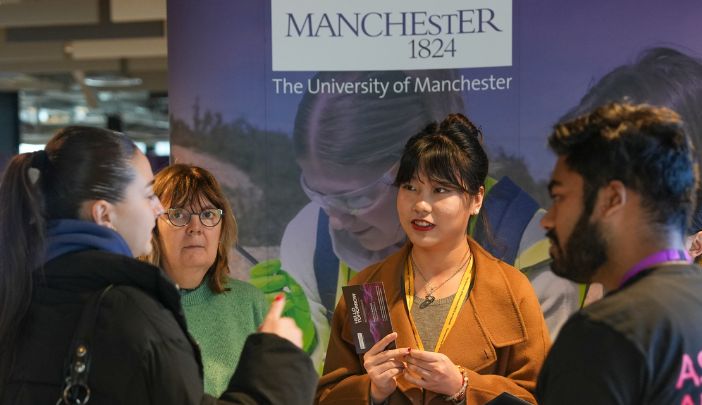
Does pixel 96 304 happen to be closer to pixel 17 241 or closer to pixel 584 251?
pixel 17 241

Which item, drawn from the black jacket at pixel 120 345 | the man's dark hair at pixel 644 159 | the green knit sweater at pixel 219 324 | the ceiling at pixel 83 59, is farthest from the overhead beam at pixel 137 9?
the man's dark hair at pixel 644 159

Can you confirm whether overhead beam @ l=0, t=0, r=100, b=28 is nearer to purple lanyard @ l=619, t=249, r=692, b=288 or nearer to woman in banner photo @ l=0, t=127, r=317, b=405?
woman in banner photo @ l=0, t=127, r=317, b=405

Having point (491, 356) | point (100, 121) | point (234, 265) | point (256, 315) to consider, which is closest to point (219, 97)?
point (234, 265)

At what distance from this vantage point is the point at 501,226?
147 inches

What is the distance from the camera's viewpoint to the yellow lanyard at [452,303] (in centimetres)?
284

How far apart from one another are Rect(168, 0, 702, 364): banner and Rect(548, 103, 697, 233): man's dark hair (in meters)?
1.98

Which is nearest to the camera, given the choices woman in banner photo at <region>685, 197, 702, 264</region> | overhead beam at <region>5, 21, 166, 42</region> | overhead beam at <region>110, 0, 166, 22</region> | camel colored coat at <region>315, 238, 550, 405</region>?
camel colored coat at <region>315, 238, 550, 405</region>

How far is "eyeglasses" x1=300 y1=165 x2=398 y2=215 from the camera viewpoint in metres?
3.78

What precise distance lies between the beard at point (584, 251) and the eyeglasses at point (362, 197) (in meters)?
2.03

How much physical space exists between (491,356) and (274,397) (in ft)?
→ 3.62

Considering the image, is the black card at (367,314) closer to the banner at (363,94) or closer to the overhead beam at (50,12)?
the banner at (363,94)

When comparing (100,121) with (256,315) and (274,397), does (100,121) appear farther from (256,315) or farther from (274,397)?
→ (274,397)

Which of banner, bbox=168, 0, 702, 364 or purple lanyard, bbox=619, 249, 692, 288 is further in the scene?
banner, bbox=168, 0, 702, 364

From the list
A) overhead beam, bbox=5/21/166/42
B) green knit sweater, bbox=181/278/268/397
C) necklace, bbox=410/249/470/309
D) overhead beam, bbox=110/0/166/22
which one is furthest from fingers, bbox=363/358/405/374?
overhead beam, bbox=5/21/166/42
